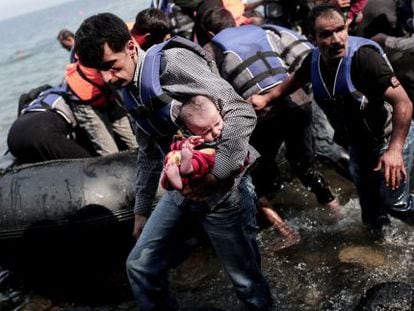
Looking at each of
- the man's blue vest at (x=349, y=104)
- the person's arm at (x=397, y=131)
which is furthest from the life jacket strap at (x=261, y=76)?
the person's arm at (x=397, y=131)

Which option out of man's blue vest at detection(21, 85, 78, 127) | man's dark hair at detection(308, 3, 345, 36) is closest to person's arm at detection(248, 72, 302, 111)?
man's dark hair at detection(308, 3, 345, 36)

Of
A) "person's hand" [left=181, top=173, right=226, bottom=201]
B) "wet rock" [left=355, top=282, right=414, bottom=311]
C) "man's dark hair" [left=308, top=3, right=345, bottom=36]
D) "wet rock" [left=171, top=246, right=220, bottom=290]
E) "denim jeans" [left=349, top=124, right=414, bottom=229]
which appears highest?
"man's dark hair" [left=308, top=3, right=345, bottom=36]

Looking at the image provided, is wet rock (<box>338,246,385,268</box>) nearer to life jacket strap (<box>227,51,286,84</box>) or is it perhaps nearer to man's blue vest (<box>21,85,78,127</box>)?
life jacket strap (<box>227,51,286,84</box>)

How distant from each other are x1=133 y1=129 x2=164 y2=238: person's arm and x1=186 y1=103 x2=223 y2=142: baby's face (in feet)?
2.11

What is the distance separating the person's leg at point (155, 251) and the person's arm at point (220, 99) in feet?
1.60

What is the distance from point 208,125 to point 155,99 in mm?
322

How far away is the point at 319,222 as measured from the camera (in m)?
4.52

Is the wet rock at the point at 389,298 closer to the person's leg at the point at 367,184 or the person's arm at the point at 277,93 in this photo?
the person's leg at the point at 367,184

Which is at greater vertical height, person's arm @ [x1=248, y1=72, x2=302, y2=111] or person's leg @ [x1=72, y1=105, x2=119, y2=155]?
person's arm @ [x1=248, y1=72, x2=302, y2=111]

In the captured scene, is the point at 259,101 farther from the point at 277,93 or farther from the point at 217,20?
the point at 217,20

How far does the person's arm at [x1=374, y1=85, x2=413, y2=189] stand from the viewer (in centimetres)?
280

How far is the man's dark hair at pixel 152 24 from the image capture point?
176 inches

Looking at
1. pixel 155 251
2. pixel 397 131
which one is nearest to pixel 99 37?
pixel 155 251

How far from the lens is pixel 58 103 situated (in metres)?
4.86
